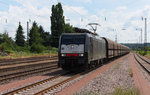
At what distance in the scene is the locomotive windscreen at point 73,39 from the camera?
17.2m

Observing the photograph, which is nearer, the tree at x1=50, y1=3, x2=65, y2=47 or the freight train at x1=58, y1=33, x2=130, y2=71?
the freight train at x1=58, y1=33, x2=130, y2=71

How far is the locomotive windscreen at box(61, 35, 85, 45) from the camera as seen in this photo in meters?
17.2

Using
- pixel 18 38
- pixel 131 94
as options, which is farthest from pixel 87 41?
pixel 18 38

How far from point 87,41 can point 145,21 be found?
46372mm

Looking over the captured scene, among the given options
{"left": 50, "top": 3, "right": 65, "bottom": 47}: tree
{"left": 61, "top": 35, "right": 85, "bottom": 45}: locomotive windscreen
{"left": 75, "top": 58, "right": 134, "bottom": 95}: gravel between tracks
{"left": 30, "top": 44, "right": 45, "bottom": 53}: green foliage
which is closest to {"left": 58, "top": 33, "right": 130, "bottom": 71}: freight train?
{"left": 61, "top": 35, "right": 85, "bottom": 45}: locomotive windscreen

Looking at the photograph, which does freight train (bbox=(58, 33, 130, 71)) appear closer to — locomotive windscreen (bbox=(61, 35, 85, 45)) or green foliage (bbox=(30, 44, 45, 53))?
locomotive windscreen (bbox=(61, 35, 85, 45))

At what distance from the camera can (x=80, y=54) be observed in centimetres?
1672

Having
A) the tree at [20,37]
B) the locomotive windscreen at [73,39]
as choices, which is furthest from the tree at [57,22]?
the locomotive windscreen at [73,39]

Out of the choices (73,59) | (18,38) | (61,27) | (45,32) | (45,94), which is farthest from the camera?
(45,32)

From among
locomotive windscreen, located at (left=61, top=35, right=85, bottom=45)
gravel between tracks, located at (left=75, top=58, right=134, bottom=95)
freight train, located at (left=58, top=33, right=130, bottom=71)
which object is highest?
locomotive windscreen, located at (left=61, top=35, right=85, bottom=45)

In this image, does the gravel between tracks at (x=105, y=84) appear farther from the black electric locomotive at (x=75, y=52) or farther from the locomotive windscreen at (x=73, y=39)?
the locomotive windscreen at (x=73, y=39)

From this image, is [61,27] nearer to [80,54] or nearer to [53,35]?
[53,35]

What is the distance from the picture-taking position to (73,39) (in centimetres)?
1742

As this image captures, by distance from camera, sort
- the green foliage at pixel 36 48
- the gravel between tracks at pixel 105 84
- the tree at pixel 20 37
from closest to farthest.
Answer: the gravel between tracks at pixel 105 84
the green foliage at pixel 36 48
the tree at pixel 20 37
